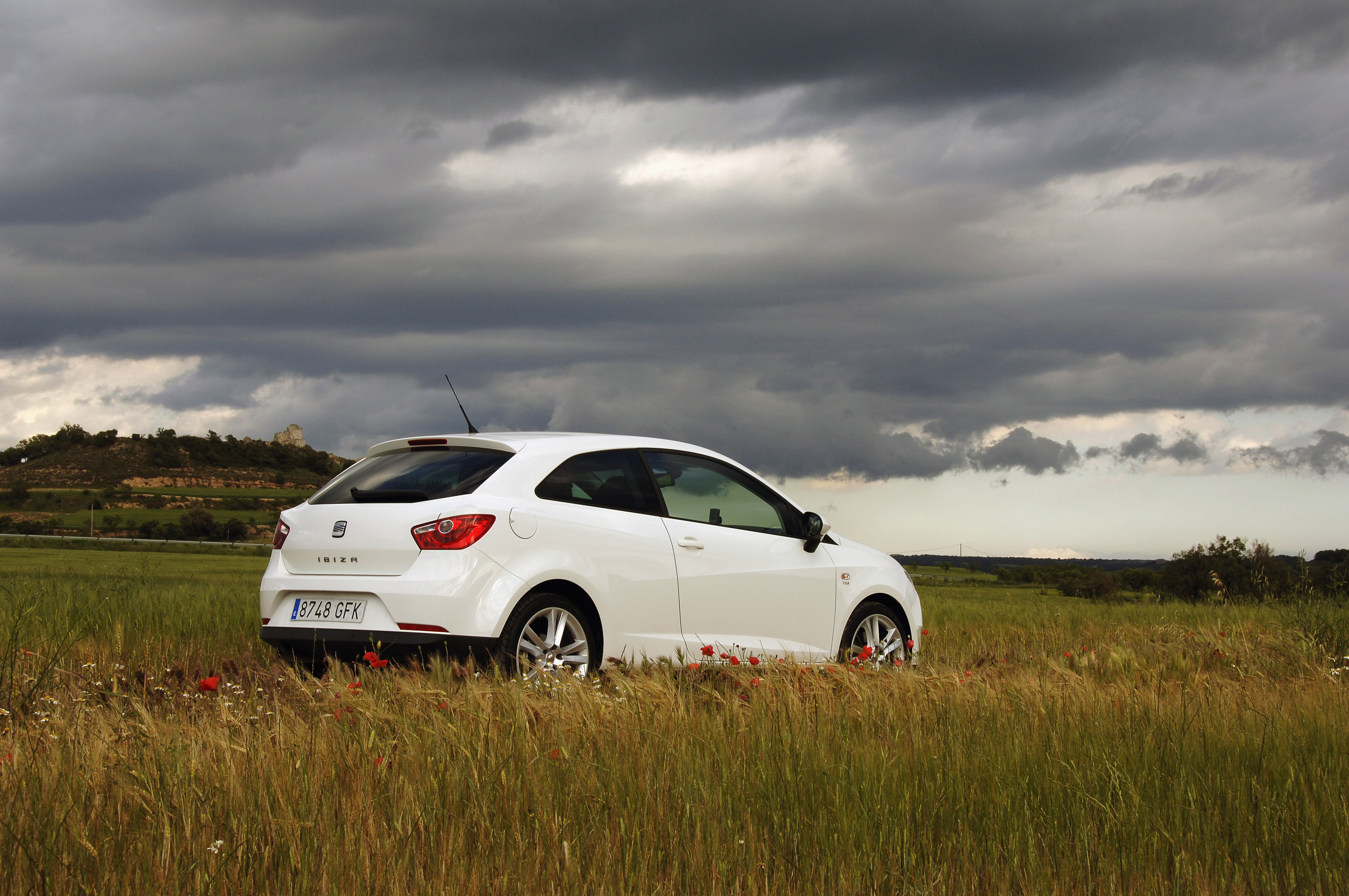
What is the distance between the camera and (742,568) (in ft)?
25.5

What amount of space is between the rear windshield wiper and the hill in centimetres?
14837

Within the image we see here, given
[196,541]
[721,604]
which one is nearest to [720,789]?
[721,604]

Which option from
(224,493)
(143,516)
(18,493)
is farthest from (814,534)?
(18,493)

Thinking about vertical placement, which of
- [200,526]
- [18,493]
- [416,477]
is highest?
[18,493]

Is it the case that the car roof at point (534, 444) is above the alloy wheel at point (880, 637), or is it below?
above

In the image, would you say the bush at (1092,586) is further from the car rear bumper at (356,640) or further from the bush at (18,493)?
the bush at (18,493)

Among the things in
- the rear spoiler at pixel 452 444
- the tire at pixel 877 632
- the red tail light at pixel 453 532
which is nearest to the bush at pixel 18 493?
the rear spoiler at pixel 452 444

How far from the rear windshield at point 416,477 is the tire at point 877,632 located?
333 centimetres

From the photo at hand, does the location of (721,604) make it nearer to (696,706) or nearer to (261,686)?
(696,706)

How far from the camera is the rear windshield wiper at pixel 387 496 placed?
22.0 ft

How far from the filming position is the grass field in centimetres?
329

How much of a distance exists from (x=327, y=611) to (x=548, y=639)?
1447 millimetres

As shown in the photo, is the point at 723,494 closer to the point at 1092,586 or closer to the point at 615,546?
the point at 615,546

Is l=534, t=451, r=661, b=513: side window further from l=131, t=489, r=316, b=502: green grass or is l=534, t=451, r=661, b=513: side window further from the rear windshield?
l=131, t=489, r=316, b=502: green grass
